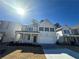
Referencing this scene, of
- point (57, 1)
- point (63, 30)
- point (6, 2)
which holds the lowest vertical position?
point (63, 30)

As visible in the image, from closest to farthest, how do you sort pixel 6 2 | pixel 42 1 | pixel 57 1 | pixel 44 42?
pixel 6 2 < pixel 42 1 < pixel 57 1 < pixel 44 42

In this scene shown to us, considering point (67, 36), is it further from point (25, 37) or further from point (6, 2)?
point (6, 2)

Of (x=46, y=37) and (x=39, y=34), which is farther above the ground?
(x=39, y=34)

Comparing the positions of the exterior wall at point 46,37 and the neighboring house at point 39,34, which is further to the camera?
the exterior wall at point 46,37

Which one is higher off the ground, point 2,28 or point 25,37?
point 2,28

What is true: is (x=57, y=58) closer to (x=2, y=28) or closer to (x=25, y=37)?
(x=25, y=37)

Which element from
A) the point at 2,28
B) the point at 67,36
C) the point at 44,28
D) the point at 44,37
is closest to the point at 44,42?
the point at 44,37

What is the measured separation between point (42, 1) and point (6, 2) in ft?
21.8

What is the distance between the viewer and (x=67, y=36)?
2606 centimetres

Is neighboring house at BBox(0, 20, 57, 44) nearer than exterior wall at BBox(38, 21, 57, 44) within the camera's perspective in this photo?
Yes

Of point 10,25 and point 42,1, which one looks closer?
point 42,1

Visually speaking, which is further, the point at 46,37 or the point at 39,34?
the point at 46,37

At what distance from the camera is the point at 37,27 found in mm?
25641

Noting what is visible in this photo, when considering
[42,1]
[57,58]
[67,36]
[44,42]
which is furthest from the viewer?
[67,36]
